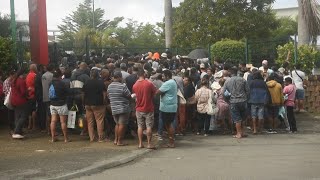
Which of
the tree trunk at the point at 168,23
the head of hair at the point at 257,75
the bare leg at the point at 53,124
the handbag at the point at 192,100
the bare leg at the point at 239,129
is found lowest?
the bare leg at the point at 239,129

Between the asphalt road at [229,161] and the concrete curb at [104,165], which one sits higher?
the concrete curb at [104,165]

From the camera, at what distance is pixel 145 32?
5525 cm

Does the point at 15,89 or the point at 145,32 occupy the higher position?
the point at 145,32

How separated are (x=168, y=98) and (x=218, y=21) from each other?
21.3 metres

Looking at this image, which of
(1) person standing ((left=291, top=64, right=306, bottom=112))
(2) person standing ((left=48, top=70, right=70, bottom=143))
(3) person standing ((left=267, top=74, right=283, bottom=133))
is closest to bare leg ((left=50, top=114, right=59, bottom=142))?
(2) person standing ((left=48, top=70, right=70, bottom=143))

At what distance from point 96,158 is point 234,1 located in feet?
81.2

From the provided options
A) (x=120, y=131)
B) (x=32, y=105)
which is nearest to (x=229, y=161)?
(x=120, y=131)

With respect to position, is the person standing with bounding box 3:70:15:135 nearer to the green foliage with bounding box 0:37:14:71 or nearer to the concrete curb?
the green foliage with bounding box 0:37:14:71

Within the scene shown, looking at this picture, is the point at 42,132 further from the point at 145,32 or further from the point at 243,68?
the point at 145,32

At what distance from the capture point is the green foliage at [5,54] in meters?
13.5

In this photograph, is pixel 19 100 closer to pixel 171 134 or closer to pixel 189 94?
pixel 171 134

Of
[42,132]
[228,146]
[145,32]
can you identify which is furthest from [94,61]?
[145,32]

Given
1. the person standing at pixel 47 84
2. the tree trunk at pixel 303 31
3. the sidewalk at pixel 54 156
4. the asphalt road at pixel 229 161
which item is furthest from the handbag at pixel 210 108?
the tree trunk at pixel 303 31

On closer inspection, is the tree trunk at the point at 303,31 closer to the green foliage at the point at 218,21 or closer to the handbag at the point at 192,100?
the handbag at the point at 192,100
